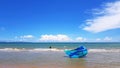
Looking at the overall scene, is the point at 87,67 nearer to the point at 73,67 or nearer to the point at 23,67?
the point at 73,67

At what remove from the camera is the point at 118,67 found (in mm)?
16078

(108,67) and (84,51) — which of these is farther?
(84,51)

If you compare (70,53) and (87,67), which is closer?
(87,67)

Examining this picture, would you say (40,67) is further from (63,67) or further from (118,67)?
(118,67)

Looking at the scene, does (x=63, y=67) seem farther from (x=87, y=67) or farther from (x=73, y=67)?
(x=87, y=67)

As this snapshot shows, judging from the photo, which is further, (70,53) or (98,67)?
(70,53)

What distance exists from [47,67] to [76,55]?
1017cm

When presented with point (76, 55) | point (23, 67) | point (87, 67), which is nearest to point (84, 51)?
point (76, 55)

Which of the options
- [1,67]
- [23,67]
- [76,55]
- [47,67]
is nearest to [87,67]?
[47,67]

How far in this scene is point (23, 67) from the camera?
16.1 m

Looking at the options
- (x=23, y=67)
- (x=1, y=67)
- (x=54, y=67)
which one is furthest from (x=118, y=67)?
(x=1, y=67)

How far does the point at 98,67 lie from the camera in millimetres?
16188

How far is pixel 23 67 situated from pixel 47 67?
188 centimetres

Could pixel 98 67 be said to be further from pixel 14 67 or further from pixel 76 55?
pixel 76 55
